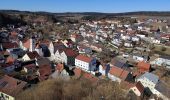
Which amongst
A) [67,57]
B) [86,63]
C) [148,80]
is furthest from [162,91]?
[67,57]

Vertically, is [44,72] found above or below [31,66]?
below

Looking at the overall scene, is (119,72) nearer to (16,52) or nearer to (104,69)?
(104,69)

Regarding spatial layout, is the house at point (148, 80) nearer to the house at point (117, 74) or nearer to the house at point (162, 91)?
the house at point (162, 91)

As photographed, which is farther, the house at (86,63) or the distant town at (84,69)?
the house at (86,63)

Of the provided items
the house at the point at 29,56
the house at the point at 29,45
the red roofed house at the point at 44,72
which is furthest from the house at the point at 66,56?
the house at the point at 29,45

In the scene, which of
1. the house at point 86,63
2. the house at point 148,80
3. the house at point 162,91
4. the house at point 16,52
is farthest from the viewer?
the house at point 16,52

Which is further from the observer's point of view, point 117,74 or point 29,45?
point 29,45

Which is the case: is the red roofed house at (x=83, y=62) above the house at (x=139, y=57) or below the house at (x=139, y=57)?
above
